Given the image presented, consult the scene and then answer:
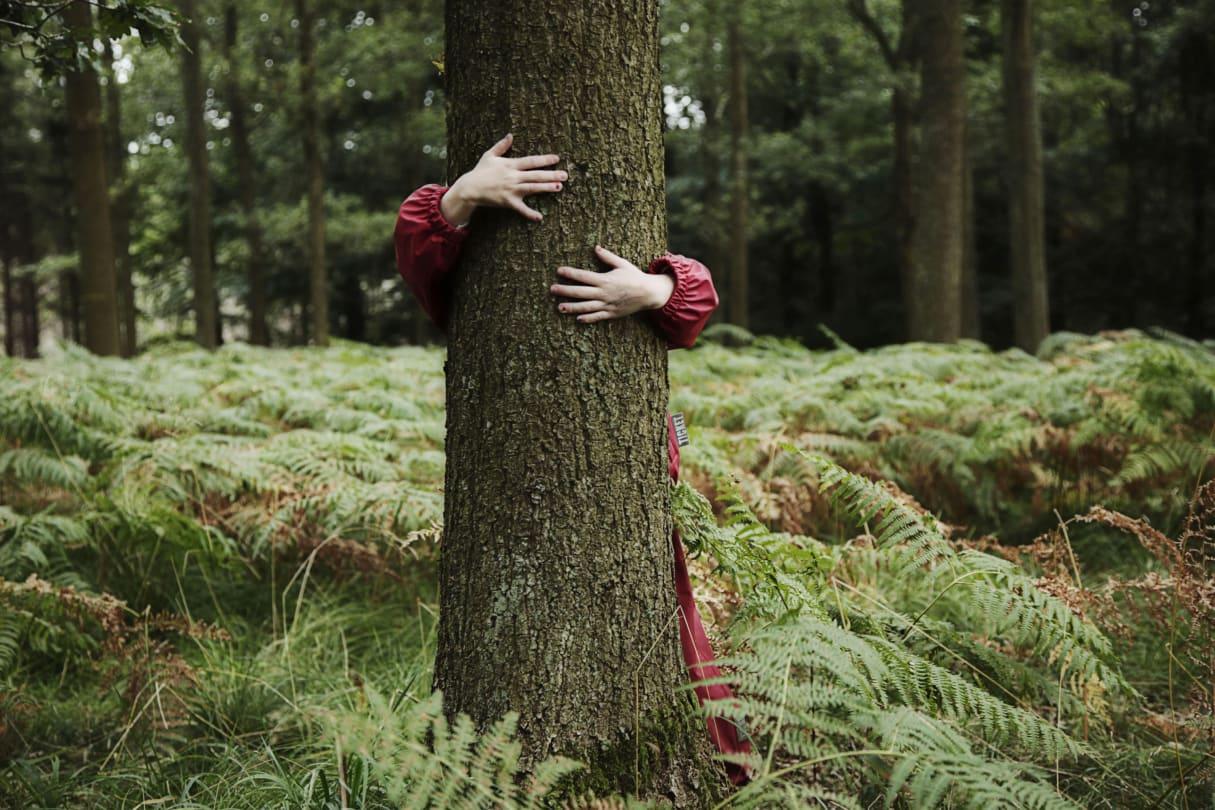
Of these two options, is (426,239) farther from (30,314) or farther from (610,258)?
(30,314)

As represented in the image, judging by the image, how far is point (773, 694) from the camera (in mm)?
1868

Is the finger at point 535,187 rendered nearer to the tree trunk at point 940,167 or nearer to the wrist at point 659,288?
the wrist at point 659,288

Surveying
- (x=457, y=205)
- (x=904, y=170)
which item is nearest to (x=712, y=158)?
(x=904, y=170)

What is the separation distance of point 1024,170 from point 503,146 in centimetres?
1216

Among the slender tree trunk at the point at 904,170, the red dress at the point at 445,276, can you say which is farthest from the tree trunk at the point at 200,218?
the red dress at the point at 445,276

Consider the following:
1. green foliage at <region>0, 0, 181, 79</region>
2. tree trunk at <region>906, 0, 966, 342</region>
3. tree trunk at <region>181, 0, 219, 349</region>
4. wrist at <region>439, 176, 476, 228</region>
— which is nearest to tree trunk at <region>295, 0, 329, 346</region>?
tree trunk at <region>181, 0, 219, 349</region>

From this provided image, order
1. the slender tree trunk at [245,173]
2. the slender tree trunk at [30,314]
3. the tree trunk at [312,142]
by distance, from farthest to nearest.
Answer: the slender tree trunk at [30,314] → the slender tree trunk at [245,173] → the tree trunk at [312,142]

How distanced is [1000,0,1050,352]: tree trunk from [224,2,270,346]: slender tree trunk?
43.8 ft

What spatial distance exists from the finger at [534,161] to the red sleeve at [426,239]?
0.81 ft

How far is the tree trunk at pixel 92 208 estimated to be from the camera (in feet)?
29.7

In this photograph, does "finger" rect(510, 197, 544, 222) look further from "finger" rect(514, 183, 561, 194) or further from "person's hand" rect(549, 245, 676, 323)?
"person's hand" rect(549, 245, 676, 323)

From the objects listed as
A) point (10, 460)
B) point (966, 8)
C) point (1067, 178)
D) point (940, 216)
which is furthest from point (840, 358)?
point (1067, 178)

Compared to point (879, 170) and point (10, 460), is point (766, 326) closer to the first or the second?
point (879, 170)

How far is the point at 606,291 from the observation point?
2213 mm
